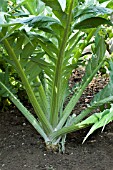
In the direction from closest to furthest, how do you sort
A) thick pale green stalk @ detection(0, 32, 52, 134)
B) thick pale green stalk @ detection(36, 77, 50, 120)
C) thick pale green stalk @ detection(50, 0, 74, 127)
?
1. thick pale green stalk @ detection(50, 0, 74, 127)
2. thick pale green stalk @ detection(0, 32, 52, 134)
3. thick pale green stalk @ detection(36, 77, 50, 120)

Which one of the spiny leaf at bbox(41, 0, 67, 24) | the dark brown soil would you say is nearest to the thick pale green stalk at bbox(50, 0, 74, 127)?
the spiny leaf at bbox(41, 0, 67, 24)

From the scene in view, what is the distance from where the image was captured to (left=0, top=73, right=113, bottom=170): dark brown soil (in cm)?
159

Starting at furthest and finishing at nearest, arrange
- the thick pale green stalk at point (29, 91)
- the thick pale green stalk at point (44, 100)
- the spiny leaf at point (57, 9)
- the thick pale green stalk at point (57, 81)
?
the thick pale green stalk at point (44, 100) → the thick pale green stalk at point (29, 91) → the thick pale green stalk at point (57, 81) → the spiny leaf at point (57, 9)

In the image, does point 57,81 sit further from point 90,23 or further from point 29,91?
point 90,23

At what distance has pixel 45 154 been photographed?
1.67m

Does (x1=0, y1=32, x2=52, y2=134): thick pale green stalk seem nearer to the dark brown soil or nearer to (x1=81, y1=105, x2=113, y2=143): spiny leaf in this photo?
the dark brown soil

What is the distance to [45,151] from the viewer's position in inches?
66.7

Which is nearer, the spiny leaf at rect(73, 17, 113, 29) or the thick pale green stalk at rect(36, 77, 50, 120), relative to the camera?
the spiny leaf at rect(73, 17, 113, 29)

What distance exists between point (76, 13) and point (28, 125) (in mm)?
795

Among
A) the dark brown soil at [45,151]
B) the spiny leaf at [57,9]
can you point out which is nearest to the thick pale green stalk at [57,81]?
the spiny leaf at [57,9]

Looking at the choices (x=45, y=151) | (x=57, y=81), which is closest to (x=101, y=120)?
(x=57, y=81)

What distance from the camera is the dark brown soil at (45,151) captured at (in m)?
1.59

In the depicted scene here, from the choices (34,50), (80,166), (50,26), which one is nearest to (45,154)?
(80,166)

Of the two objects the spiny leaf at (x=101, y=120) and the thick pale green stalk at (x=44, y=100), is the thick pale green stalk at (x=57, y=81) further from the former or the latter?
the spiny leaf at (x=101, y=120)
